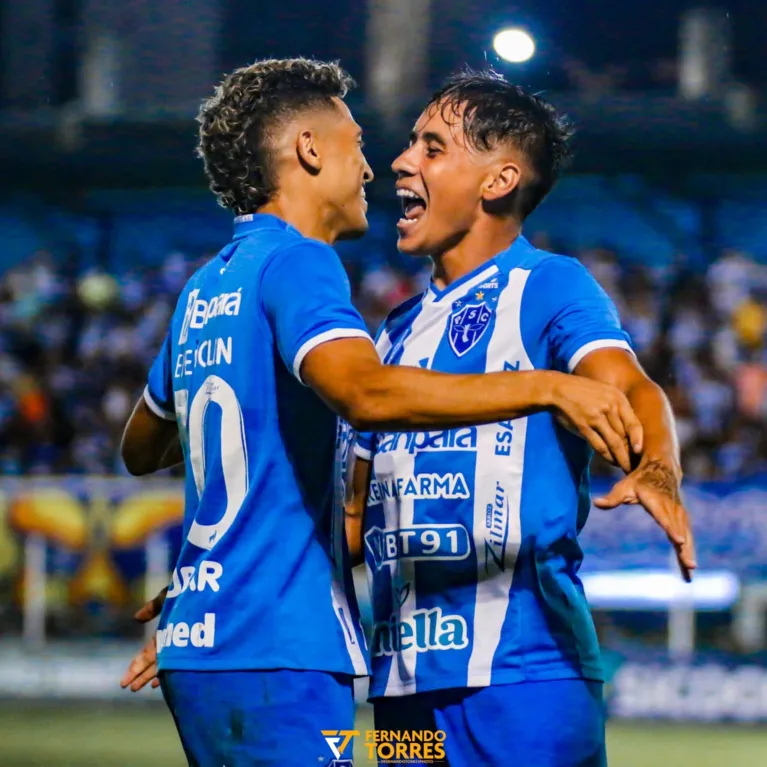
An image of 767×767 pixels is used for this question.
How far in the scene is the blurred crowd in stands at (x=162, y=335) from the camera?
11.0 meters

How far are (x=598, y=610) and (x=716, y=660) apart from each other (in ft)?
2.69

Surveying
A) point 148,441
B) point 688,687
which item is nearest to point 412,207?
point 148,441

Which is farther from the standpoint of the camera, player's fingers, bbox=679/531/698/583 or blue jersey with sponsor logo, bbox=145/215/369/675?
blue jersey with sponsor logo, bbox=145/215/369/675

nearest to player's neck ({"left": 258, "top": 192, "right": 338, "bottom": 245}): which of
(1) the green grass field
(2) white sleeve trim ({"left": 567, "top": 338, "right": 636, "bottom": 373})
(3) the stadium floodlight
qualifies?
(2) white sleeve trim ({"left": 567, "top": 338, "right": 636, "bottom": 373})

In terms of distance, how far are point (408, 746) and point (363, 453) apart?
647mm

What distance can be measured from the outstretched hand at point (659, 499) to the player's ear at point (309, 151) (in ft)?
3.25

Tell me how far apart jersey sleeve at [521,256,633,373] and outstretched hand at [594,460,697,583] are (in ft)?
1.15

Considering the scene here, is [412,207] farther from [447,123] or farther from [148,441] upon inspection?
[148,441]

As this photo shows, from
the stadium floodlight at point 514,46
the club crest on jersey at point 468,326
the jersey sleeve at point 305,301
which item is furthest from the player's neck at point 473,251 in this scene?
the stadium floodlight at point 514,46

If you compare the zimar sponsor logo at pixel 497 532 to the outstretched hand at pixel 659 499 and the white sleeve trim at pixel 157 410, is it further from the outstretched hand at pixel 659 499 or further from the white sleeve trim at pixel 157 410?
the white sleeve trim at pixel 157 410

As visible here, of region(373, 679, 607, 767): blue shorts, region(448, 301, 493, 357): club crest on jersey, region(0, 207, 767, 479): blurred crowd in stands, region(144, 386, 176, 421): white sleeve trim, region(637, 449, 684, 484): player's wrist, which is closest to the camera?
region(637, 449, 684, 484): player's wrist

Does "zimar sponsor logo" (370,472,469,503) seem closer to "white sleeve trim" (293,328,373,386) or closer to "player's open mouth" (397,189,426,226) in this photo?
"white sleeve trim" (293,328,373,386)

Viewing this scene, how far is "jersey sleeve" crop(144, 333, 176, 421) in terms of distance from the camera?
9.68ft

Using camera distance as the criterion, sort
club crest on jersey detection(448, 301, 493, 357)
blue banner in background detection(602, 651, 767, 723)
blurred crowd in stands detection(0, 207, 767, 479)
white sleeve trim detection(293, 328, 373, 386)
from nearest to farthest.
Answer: white sleeve trim detection(293, 328, 373, 386), club crest on jersey detection(448, 301, 493, 357), blue banner in background detection(602, 651, 767, 723), blurred crowd in stands detection(0, 207, 767, 479)
